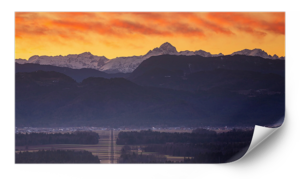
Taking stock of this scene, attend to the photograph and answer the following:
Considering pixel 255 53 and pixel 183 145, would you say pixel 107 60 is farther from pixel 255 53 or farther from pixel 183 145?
pixel 255 53

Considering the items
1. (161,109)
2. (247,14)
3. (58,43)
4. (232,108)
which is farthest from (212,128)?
(58,43)

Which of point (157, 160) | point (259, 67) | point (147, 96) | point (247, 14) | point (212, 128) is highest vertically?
point (247, 14)

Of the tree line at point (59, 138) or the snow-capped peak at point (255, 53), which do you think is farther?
the tree line at point (59, 138)

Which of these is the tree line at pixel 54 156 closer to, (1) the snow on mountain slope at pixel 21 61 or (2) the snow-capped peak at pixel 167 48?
(1) the snow on mountain slope at pixel 21 61

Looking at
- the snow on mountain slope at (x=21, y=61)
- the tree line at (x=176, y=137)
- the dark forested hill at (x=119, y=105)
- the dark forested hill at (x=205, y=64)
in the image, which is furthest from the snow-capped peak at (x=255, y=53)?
the snow on mountain slope at (x=21, y=61)

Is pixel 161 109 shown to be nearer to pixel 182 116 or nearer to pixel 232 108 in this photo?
pixel 182 116

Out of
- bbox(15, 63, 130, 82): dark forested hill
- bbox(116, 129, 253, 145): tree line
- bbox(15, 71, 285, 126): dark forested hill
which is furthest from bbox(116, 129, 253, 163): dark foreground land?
bbox(15, 63, 130, 82): dark forested hill
